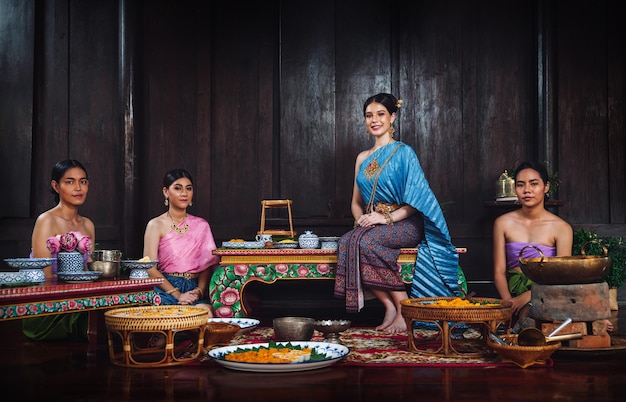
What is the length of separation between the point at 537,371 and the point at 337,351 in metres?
0.91

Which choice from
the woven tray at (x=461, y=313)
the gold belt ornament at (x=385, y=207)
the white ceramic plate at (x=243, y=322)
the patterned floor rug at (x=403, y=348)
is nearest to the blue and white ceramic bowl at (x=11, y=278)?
the white ceramic plate at (x=243, y=322)

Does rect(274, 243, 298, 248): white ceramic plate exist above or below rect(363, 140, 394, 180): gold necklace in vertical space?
below

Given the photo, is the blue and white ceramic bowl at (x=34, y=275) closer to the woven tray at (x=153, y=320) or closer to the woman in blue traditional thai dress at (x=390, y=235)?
the woven tray at (x=153, y=320)

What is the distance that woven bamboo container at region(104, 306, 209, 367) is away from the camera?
2.85 meters

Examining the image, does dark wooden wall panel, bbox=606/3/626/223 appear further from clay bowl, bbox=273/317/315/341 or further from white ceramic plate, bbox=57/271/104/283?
white ceramic plate, bbox=57/271/104/283

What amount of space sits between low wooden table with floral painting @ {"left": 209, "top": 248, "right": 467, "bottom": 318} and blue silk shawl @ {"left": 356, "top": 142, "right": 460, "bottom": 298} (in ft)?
0.36

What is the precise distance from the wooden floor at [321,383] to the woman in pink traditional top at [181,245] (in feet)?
4.18

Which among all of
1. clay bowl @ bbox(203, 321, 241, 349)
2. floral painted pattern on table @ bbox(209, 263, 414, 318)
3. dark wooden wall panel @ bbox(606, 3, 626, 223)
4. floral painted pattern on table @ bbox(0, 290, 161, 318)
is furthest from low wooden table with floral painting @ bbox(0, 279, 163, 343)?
dark wooden wall panel @ bbox(606, 3, 626, 223)

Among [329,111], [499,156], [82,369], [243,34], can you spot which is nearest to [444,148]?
[499,156]

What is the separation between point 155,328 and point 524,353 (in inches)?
66.3

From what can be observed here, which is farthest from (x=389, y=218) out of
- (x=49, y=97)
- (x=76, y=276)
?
(x=49, y=97)

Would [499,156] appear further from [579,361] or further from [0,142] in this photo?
[0,142]

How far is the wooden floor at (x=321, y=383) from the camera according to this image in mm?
2420

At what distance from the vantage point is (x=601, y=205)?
543 cm
